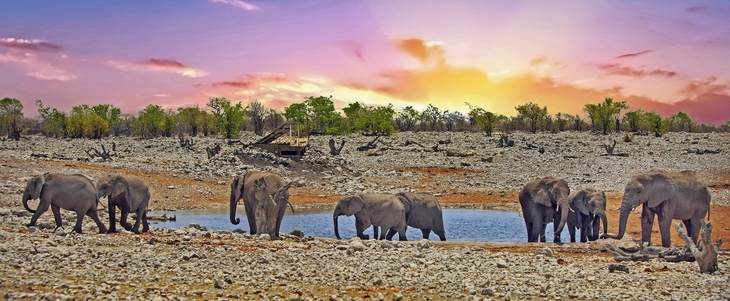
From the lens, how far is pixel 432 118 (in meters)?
90.8

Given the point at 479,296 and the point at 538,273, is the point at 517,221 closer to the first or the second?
the point at 538,273

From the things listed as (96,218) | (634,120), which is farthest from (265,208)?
(634,120)

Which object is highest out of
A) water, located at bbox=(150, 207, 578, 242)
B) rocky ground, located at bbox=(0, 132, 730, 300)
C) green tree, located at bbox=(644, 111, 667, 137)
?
green tree, located at bbox=(644, 111, 667, 137)

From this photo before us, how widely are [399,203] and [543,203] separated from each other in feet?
13.4

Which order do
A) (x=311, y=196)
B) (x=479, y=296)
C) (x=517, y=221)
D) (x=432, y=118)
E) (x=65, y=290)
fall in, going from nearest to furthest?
(x=65, y=290) → (x=479, y=296) → (x=517, y=221) → (x=311, y=196) → (x=432, y=118)

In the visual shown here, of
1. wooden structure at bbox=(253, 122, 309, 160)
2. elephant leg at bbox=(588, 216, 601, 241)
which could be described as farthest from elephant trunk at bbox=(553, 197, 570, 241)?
wooden structure at bbox=(253, 122, 309, 160)

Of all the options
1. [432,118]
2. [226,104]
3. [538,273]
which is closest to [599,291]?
[538,273]

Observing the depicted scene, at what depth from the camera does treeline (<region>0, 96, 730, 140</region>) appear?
6619cm

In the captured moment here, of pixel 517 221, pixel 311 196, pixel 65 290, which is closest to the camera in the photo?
pixel 65 290

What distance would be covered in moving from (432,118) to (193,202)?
65.8m

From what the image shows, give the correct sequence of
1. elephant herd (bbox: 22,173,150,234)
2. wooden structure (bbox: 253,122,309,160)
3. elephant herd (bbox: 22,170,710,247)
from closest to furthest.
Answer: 1. elephant herd (bbox: 22,173,150,234)
2. elephant herd (bbox: 22,170,710,247)
3. wooden structure (bbox: 253,122,309,160)

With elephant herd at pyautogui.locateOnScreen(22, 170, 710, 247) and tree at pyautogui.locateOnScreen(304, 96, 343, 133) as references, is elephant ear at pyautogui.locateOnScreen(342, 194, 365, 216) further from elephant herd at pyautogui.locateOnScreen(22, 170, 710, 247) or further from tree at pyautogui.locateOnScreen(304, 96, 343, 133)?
tree at pyautogui.locateOnScreen(304, 96, 343, 133)

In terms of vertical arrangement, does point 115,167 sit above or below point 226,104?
below

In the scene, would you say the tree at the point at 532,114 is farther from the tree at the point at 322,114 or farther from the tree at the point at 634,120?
the tree at the point at 322,114
